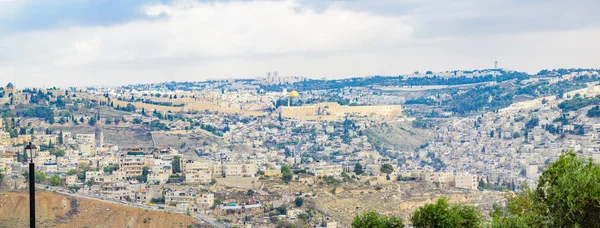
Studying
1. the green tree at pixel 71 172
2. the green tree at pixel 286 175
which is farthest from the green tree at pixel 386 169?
the green tree at pixel 71 172

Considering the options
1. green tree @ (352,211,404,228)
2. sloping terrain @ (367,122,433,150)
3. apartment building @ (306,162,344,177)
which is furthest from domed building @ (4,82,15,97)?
green tree @ (352,211,404,228)

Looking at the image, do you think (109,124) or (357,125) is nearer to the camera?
(109,124)

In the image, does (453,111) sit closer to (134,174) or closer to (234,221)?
(134,174)

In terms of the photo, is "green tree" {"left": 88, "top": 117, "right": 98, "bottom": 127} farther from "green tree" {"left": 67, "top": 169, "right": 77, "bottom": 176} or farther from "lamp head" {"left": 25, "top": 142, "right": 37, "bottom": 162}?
"lamp head" {"left": 25, "top": 142, "right": 37, "bottom": 162}

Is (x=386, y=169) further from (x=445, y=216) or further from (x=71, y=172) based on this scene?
(x=445, y=216)

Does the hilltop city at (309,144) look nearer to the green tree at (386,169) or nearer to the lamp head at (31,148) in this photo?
the green tree at (386,169)

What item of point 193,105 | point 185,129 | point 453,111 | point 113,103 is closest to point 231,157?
point 185,129

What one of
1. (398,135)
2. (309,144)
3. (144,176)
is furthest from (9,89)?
(144,176)
